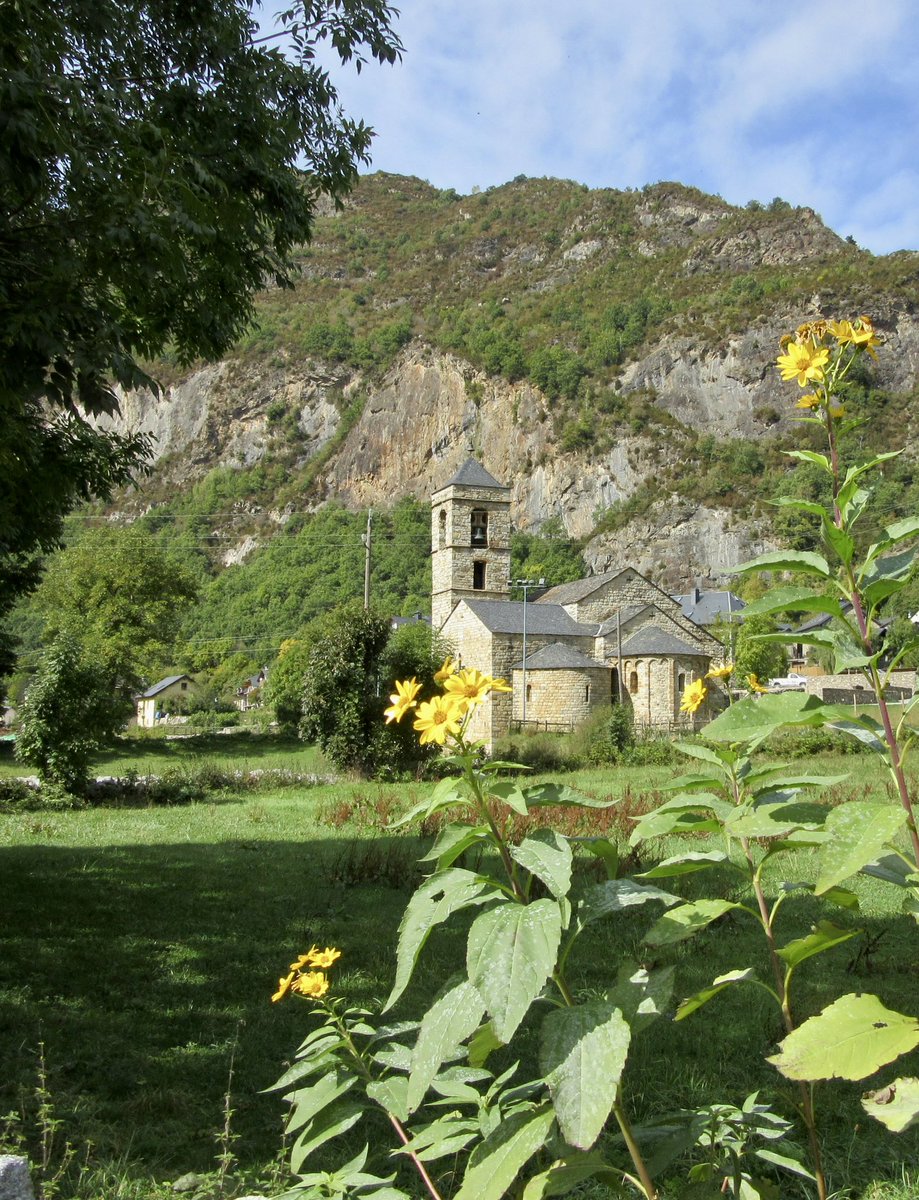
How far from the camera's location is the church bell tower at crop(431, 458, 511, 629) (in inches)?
1747

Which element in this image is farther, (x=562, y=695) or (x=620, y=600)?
(x=620, y=600)

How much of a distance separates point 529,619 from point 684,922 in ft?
128

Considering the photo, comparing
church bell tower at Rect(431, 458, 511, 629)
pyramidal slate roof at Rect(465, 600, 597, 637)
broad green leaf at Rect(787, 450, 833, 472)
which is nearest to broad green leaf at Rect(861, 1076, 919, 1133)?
broad green leaf at Rect(787, 450, 833, 472)

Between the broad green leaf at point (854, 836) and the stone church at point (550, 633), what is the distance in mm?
32449

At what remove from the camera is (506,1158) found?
4.78 ft

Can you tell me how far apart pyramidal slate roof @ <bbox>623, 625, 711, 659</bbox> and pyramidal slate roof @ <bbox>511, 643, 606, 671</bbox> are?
4.93ft

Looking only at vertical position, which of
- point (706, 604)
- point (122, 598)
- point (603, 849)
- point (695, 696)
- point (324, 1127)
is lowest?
point (324, 1127)

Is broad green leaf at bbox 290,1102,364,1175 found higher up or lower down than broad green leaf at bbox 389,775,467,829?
lower down

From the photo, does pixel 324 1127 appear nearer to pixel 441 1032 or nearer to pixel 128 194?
pixel 441 1032

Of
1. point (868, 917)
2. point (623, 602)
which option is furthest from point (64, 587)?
point (868, 917)

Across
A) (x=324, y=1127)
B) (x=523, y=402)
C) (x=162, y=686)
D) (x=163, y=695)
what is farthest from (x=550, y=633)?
(x=523, y=402)

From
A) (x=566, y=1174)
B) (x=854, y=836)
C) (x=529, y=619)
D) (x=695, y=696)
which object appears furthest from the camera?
(x=529, y=619)

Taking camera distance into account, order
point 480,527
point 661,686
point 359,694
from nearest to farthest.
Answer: point 359,694
point 661,686
point 480,527

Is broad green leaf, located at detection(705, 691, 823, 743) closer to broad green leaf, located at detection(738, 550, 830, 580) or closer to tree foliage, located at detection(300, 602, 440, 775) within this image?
broad green leaf, located at detection(738, 550, 830, 580)
